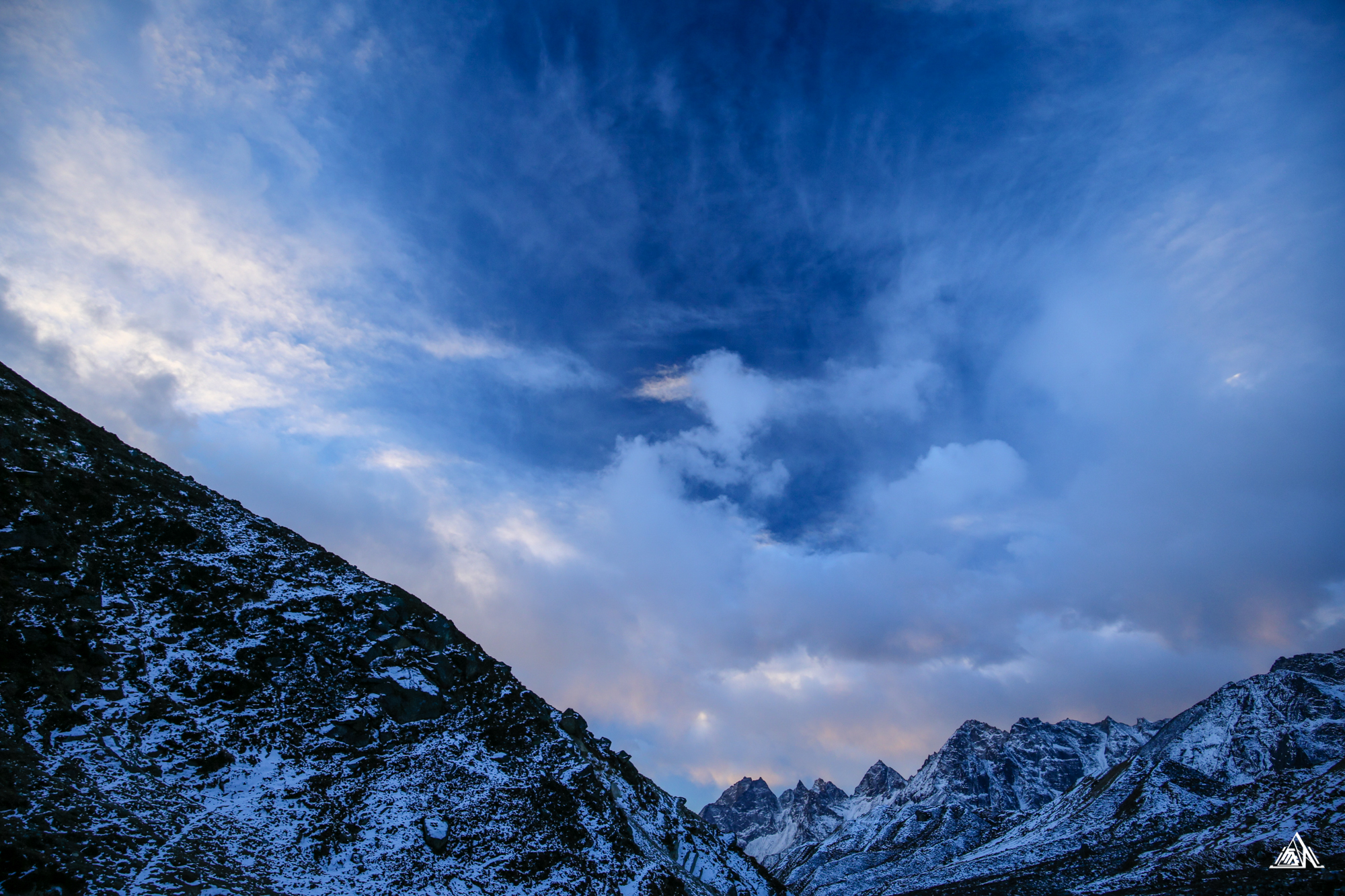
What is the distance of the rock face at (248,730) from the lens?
23.8 metres

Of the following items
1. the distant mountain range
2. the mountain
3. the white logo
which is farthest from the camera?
the mountain

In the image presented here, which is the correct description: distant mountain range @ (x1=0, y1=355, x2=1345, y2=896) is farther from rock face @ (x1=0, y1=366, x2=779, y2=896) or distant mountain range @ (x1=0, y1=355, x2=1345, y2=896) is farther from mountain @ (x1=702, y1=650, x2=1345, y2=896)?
mountain @ (x1=702, y1=650, x2=1345, y2=896)

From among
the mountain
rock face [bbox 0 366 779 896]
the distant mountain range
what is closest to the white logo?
the mountain

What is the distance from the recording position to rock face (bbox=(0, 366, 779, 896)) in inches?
937

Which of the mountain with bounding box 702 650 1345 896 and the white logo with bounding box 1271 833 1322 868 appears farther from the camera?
the mountain with bounding box 702 650 1345 896

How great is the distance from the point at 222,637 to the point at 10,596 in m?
9.75

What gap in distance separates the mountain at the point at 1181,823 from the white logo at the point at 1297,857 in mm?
1754

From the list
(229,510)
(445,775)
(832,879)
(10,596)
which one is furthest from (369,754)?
(832,879)

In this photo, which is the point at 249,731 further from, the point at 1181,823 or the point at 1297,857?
the point at 1181,823

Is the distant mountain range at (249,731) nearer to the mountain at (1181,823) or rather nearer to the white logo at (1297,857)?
the white logo at (1297,857)

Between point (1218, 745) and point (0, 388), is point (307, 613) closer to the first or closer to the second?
point (0, 388)

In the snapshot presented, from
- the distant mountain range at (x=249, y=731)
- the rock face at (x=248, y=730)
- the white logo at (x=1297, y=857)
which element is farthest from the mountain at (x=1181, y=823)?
the rock face at (x=248, y=730)

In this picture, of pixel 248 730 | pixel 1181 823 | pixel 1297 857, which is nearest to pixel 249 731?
pixel 248 730

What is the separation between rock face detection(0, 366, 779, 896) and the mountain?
3331 inches
